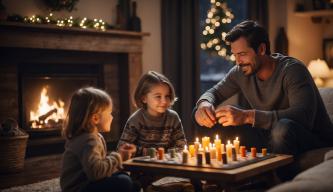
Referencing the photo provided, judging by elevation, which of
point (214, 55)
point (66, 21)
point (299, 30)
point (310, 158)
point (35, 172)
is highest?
point (299, 30)

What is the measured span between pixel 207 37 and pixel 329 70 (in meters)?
1.69

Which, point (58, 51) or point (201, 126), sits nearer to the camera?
point (201, 126)

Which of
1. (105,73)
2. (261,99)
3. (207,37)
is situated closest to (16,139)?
(105,73)

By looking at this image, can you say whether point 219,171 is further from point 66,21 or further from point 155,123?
point 66,21

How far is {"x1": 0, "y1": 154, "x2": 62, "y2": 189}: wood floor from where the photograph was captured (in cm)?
360

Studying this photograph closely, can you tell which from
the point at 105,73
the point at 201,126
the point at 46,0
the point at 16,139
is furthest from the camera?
the point at 105,73

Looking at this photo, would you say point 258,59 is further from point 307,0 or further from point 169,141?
point 307,0

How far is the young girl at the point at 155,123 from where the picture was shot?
3107 millimetres

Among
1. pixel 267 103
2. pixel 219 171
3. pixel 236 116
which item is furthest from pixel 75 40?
pixel 219 171

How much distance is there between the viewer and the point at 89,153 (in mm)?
2189

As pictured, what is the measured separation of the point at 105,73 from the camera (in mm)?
5312

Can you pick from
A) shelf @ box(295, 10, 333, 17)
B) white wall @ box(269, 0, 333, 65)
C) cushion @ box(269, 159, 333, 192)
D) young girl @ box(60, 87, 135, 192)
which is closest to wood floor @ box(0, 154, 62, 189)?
young girl @ box(60, 87, 135, 192)

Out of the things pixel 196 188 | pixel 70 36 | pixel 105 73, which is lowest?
pixel 196 188

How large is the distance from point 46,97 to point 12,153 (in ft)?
3.30
